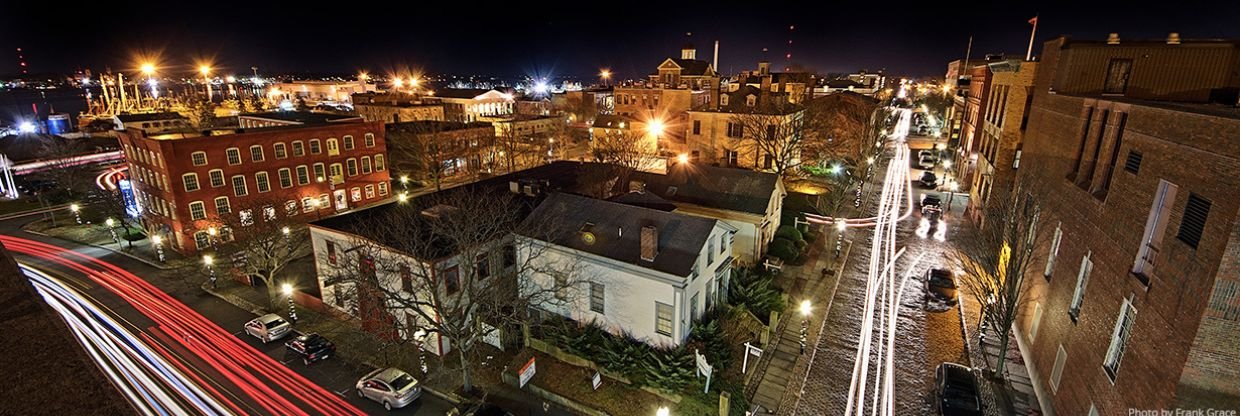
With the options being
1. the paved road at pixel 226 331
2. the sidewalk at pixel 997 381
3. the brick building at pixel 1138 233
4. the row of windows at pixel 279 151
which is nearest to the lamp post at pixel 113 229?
the paved road at pixel 226 331

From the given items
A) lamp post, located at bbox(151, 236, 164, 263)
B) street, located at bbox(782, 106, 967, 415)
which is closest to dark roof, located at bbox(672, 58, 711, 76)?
street, located at bbox(782, 106, 967, 415)

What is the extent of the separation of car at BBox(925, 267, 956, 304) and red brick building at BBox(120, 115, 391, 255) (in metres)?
40.9

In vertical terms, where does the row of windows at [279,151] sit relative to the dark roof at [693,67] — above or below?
below

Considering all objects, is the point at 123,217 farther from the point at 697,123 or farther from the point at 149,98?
the point at 149,98

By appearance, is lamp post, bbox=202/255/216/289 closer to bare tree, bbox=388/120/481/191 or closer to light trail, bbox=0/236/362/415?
light trail, bbox=0/236/362/415

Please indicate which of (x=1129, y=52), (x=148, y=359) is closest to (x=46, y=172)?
(x=148, y=359)

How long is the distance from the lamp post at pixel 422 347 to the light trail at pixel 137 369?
7.44m

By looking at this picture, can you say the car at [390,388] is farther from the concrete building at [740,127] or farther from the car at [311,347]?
the concrete building at [740,127]

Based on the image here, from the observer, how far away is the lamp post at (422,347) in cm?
2371

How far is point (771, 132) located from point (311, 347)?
148 ft

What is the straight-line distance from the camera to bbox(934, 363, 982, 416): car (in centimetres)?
1894

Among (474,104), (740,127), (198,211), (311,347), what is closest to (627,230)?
(311,347)

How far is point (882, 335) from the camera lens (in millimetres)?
25672

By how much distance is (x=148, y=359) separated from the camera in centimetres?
2494
